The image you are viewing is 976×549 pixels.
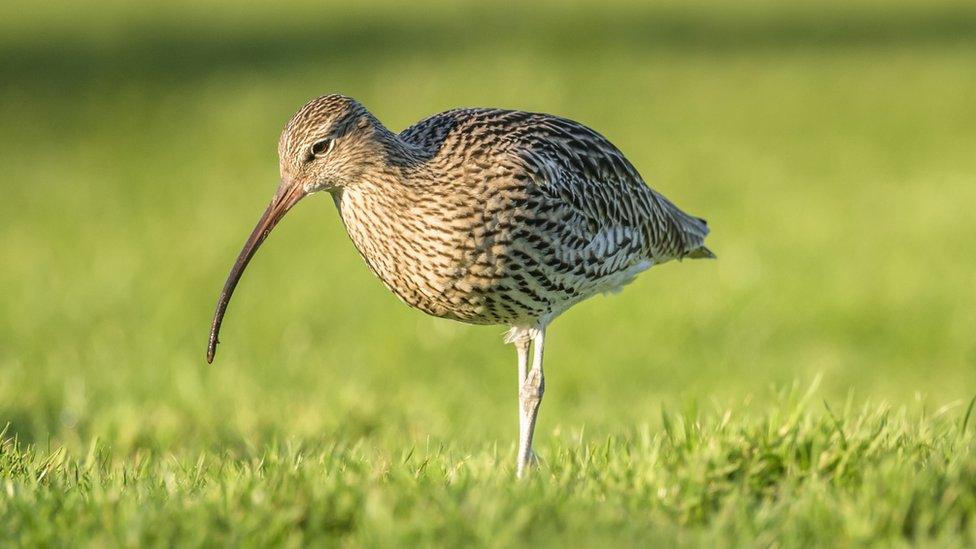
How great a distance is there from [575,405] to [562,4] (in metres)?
21.1

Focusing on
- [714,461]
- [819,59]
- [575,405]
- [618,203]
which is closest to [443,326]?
[575,405]

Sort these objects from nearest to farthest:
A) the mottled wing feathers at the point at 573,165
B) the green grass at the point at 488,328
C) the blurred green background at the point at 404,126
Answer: the green grass at the point at 488,328, the mottled wing feathers at the point at 573,165, the blurred green background at the point at 404,126

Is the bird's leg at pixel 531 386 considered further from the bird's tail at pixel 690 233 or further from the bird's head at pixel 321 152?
the bird's tail at pixel 690 233

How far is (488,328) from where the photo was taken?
12.0m

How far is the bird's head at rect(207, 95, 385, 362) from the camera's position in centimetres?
582

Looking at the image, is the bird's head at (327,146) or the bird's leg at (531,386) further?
the bird's leg at (531,386)

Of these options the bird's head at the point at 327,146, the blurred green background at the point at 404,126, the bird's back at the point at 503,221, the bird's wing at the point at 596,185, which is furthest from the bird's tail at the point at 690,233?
the bird's head at the point at 327,146

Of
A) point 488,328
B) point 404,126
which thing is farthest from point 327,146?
point 404,126

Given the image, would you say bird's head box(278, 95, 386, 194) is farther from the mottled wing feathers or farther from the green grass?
the green grass

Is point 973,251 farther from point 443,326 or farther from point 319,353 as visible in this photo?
point 319,353

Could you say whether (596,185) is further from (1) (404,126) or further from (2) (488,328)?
(1) (404,126)

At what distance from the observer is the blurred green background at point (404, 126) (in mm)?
9414

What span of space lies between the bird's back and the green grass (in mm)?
667

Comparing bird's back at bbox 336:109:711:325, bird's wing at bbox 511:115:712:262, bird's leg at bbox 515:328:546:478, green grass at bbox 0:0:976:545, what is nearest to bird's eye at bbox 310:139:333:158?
bird's back at bbox 336:109:711:325
